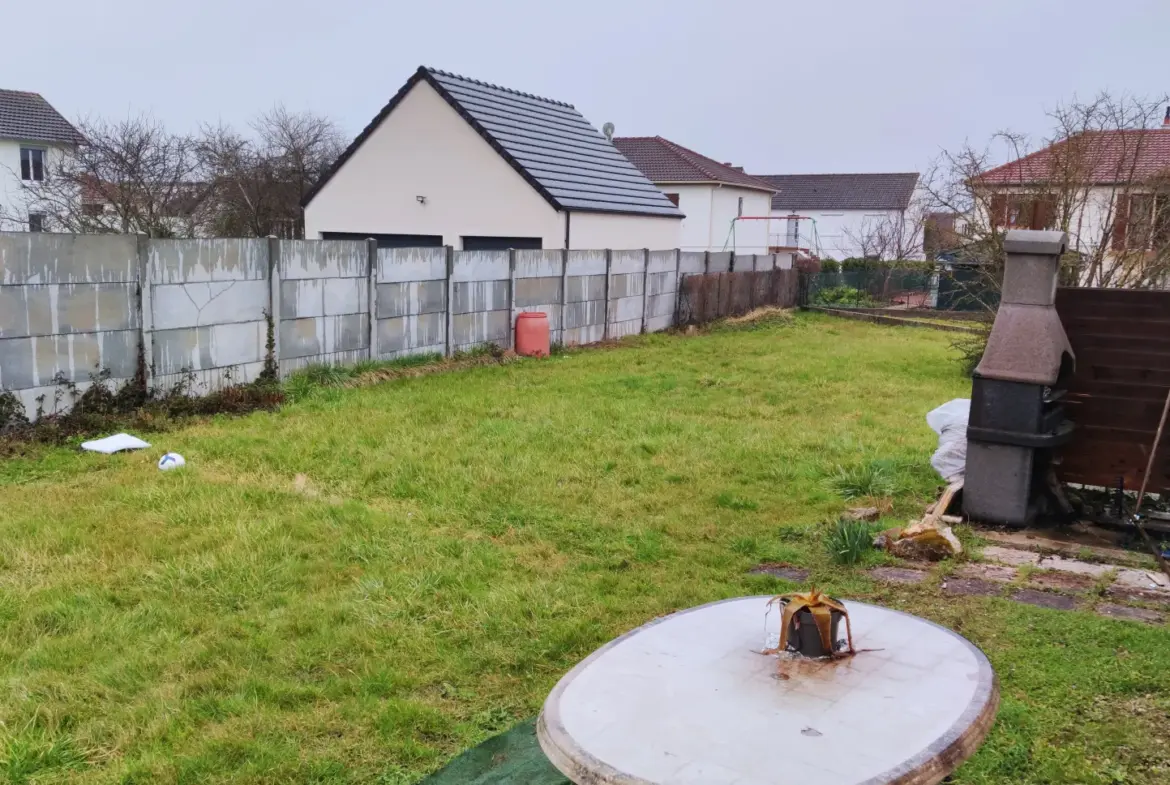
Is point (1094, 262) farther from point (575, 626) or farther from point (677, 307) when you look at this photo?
point (575, 626)

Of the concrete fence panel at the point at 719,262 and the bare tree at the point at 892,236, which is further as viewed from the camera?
the bare tree at the point at 892,236

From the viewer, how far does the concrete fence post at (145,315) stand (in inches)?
370

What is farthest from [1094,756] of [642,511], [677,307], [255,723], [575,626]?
[677,307]

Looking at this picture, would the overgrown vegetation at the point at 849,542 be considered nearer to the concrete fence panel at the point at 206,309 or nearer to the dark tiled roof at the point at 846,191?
the concrete fence panel at the point at 206,309

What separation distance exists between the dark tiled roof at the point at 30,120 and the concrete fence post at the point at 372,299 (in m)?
26.3

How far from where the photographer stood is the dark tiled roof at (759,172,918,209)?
52250 mm

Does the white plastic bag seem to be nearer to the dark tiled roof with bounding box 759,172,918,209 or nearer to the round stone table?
the round stone table

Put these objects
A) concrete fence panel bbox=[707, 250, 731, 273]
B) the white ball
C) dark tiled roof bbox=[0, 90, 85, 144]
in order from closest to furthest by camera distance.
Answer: the white ball
concrete fence panel bbox=[707, 250, 731, 273]
dark tiled roof bbox=[0, 90, 85, 144]

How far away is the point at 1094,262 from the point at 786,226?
39389 mm

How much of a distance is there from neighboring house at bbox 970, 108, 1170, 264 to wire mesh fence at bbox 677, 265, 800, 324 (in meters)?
7.18

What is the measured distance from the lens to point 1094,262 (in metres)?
12.4

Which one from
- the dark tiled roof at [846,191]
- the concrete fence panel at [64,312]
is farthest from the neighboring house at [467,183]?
the dark tiled roof at [846,191]

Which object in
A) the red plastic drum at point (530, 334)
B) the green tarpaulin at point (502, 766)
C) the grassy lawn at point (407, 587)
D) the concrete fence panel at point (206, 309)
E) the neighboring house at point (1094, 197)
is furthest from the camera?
Result: the red plastic drum at point (530, 334)

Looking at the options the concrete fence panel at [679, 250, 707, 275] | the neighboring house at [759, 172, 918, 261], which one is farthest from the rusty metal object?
the neighboring house at [759, 172, 918, 261]
